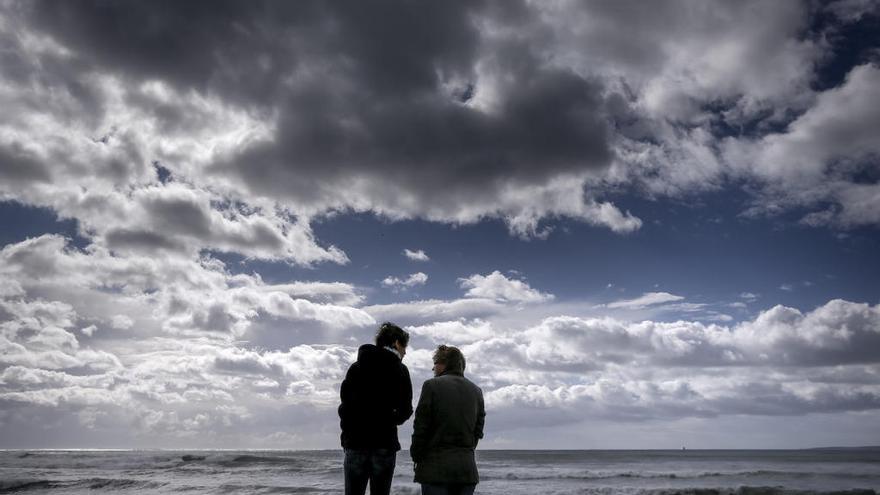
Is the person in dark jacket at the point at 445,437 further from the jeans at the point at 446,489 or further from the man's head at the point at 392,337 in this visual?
the man's head at the point at 392,337

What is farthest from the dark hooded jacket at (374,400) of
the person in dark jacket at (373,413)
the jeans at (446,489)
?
the jeans at (446,489)

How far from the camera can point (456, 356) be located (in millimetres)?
4473

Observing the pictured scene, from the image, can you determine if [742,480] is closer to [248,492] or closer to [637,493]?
[637,493]

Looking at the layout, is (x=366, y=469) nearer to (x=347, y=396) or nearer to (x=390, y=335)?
(x=347, y=396)

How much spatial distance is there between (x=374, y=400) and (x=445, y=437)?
62 cm

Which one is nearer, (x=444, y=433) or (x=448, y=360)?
(x=444, y=433)

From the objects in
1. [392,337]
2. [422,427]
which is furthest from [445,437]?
[392,337]

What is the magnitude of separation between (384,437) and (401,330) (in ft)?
2.79

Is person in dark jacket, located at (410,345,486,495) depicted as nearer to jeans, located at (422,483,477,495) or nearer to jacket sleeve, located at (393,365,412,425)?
jeans, located at (422,483,477,495)

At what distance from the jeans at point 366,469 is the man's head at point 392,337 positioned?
30.7 inches

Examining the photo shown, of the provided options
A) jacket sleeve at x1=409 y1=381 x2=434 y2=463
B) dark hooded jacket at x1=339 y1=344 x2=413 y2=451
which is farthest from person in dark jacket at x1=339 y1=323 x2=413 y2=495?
jacket sleeve at x1=409 y1=381 x2=434 y2=463

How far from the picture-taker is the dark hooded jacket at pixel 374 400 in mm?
4316

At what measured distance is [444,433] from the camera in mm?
4195

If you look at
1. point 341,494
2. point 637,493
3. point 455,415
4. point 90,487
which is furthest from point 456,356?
point 90,487
